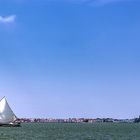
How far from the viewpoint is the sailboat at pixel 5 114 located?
6708 inches

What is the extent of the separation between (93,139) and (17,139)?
13786 mm

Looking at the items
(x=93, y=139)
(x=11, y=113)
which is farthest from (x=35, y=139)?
(x=11, y=113)

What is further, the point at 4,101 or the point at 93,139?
the point at 4,101

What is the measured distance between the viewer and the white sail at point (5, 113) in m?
170

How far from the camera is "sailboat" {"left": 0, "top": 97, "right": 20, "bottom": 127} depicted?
6708 inches

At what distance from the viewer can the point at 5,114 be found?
170m

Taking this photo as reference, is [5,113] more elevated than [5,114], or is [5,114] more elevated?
[5,113]

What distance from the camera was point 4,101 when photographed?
172m

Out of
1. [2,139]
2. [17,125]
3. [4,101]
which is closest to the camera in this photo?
[2,139]

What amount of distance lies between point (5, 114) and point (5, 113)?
31 cm

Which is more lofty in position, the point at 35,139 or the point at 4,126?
the point at 4,126

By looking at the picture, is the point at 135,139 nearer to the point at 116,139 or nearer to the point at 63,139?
the point at 116,139

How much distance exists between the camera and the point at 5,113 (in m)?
170

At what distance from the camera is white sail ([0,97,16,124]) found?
170337mm
